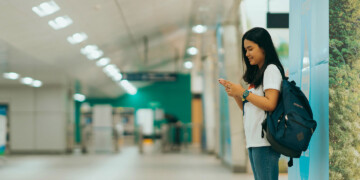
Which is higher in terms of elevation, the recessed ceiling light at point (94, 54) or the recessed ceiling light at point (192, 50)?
the recessed ceiling light at point (192, 50)

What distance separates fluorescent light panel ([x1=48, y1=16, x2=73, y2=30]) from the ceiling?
0.09m

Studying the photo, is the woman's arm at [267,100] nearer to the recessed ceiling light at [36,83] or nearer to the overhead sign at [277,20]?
the overhead sign at [277,20]

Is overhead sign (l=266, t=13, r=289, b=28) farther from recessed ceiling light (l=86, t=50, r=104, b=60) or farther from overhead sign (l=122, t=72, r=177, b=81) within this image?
overhead sign (l=122, t=72, r=177, b=81)

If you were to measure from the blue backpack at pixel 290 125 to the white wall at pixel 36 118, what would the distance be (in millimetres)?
14544

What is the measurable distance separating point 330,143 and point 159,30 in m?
12.0

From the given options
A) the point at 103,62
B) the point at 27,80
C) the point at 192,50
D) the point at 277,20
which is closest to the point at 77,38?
the point at 103,62

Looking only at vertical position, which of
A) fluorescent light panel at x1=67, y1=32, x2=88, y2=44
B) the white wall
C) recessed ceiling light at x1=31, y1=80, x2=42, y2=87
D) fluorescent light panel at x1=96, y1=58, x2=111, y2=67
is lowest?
the white wall

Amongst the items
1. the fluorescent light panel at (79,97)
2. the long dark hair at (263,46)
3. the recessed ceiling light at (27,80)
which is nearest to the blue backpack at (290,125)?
the long dark hair at (263,46)

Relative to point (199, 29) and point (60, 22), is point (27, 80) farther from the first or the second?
point (60, 22)

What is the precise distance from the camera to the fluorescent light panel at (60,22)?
27.3ft

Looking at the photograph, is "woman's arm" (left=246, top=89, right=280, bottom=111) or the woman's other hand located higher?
the woman's other hand

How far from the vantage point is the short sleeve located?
2250mm

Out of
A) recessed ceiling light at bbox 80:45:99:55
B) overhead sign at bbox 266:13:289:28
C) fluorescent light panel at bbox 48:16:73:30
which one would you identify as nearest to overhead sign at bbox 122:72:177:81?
recessed ceiling light at bbox 80:45:99:55

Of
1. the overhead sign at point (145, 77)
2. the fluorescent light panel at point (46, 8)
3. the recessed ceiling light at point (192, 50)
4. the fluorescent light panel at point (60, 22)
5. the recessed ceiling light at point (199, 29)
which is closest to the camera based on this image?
the fluorescent light panel at point (46, 8)
